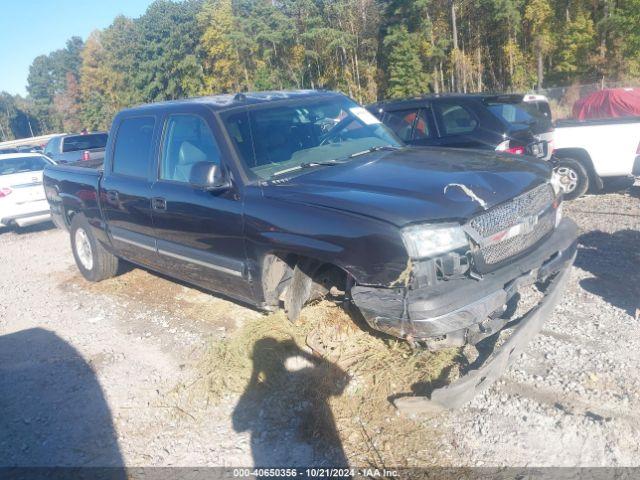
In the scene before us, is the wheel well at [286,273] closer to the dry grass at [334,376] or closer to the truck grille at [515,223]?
the dry grass at [334,376]

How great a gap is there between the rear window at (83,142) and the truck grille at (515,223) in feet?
49.9

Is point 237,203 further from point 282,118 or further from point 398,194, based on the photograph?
point 398,194

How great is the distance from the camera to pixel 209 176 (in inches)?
157

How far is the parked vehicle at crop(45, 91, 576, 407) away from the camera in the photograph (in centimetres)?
322

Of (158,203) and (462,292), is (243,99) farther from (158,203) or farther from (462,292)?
(462,292)

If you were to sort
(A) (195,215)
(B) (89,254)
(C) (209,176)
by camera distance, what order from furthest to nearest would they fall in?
(B) (89,254), (A) (195,215), (C) (209,176)

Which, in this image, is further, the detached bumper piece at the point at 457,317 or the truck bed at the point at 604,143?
the truck bed at the point at 604,143

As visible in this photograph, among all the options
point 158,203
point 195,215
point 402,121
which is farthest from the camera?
point 402,121

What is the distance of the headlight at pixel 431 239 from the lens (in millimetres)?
3152

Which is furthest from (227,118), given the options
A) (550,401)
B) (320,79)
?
(320,79)

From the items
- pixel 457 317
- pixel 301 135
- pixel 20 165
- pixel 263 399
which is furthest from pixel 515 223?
pixel 20 165

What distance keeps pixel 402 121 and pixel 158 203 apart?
3.95m

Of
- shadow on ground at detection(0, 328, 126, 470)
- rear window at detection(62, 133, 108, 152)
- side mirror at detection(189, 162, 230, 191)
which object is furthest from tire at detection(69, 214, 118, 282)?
rear window at detection(62, 133, 108, 152)

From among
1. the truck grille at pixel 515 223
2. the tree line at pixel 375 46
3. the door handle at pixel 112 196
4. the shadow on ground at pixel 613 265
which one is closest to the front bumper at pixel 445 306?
the truck grille at pixel 515 223
